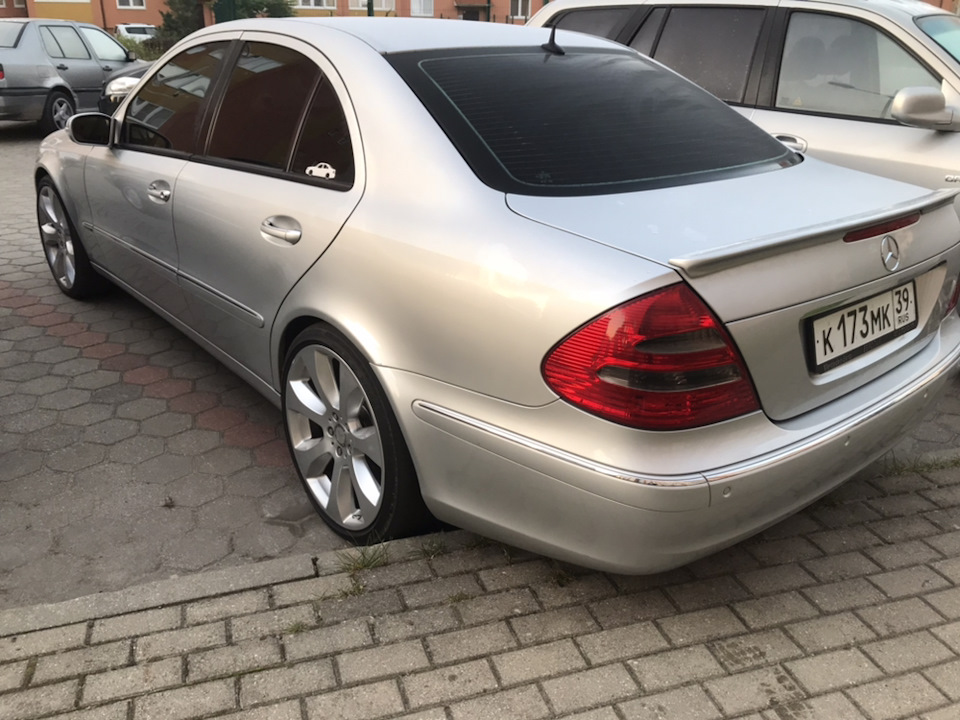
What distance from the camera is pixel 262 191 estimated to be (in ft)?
9.57

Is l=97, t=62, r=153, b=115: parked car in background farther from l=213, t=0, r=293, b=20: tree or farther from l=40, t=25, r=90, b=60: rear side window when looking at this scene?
l=213, t=0, r=293, b=20: tree

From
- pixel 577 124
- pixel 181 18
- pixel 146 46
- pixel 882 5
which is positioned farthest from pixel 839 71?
pixel 181 18

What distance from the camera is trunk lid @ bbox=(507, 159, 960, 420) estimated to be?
1954 mm

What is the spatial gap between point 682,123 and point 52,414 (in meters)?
2.88

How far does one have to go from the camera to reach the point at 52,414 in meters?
3.72

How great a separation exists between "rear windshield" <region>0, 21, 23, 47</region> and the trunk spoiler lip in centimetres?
1290

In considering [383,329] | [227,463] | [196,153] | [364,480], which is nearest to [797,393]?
[383,329]

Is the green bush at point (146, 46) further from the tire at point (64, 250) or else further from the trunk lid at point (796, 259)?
the trunk lid at point (796, 259)

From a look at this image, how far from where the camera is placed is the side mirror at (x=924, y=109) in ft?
12.4

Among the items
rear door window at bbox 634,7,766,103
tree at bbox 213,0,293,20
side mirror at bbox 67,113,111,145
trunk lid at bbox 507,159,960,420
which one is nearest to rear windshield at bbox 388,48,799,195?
trunk lid at bbox 507,159,960,420

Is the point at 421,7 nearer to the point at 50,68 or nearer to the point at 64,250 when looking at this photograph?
the point at 50,68

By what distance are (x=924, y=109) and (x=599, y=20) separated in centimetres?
224

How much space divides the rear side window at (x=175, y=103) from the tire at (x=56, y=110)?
9.56 metres

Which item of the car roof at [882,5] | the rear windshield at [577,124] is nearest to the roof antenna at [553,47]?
the rear windshield at [577,124]
